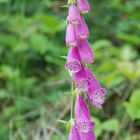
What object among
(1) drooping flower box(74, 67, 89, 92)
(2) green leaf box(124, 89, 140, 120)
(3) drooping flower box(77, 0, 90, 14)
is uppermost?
(3) drooping flower box(77, 0, 90, 14)

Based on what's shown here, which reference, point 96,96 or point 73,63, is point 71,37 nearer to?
point 73,63

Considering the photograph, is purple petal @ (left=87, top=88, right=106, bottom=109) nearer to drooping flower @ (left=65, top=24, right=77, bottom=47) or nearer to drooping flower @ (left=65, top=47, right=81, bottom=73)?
drooping flower @ (left=65, top=47, right=81, bottom=73)

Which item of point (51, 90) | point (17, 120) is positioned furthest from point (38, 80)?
point (17, 120)

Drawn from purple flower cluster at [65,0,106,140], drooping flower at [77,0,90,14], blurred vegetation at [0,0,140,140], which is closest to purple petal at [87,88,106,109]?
purple flower cluster at [65,0,106,140]

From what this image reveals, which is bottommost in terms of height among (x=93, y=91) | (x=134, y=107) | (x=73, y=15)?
(x=134, y=107)

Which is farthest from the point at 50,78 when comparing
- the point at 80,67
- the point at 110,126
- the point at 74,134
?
the point at 80,67

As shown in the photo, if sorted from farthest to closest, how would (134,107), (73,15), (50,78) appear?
1. (50,78)
2. (134,107)
3. (73,15)

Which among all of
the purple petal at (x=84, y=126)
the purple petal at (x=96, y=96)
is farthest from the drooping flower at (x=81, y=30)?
the purple petal at (x=84, y=126)
